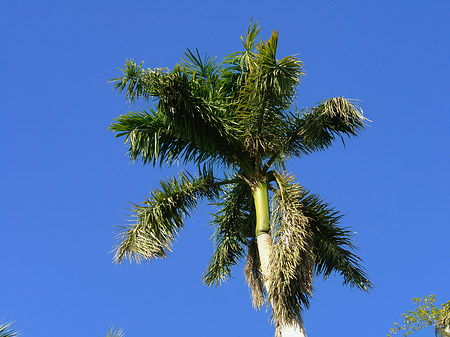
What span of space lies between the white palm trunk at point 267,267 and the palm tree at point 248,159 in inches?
0.9

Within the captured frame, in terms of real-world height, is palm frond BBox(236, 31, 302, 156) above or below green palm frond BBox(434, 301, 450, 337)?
above

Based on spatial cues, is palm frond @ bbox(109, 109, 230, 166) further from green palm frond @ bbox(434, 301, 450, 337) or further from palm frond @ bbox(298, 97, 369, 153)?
green palm frond @ bbox(434, 301, 450, 337)

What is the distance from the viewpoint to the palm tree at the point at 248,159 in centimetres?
991

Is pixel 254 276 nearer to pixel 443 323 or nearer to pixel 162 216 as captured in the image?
pixel 162 216

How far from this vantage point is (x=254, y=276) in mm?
11828

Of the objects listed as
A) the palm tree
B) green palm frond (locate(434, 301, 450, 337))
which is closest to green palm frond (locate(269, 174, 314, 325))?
the palm tree

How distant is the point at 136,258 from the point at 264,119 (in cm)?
349

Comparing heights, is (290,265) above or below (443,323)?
below

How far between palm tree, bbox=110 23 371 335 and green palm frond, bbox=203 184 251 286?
2 centimetres

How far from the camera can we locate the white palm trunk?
30.9 ft

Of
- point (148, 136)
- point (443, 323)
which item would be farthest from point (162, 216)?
point (443, 323)

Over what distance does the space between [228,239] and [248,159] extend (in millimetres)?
1806

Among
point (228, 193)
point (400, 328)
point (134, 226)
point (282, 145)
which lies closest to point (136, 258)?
point (134, 226)

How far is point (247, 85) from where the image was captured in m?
11.0
